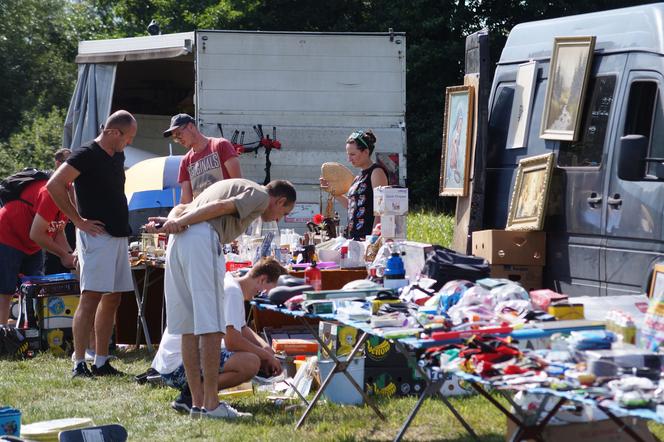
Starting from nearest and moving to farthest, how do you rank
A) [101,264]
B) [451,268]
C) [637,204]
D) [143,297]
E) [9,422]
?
[9,422] → [451,268] → [637,204] → [101,264] → [143,297]

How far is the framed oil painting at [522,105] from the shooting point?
7609 mm

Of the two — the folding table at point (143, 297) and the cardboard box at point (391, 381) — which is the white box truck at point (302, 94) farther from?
the cardboard box at point (391, 381)

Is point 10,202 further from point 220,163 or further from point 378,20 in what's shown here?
point 378,20

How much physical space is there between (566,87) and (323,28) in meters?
20.2

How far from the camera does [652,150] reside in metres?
6.45

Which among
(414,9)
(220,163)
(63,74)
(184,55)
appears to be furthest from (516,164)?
(63,74)

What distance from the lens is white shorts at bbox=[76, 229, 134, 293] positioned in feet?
25.8

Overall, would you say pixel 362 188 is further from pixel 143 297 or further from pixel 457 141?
pixel 143 297

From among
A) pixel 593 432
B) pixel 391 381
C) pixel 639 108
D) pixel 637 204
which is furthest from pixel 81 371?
pixel 593 432

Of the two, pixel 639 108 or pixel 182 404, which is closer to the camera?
pixel 182 404

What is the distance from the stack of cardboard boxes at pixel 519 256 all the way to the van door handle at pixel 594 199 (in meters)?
0.50

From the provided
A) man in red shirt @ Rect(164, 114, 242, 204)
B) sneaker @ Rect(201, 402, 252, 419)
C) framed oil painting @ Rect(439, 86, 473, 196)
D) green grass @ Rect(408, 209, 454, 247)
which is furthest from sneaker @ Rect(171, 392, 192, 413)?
green grass @ Rect(408, 209, 454, 247)

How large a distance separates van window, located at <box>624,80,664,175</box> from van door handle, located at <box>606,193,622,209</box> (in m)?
0.30

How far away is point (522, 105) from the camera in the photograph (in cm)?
768
